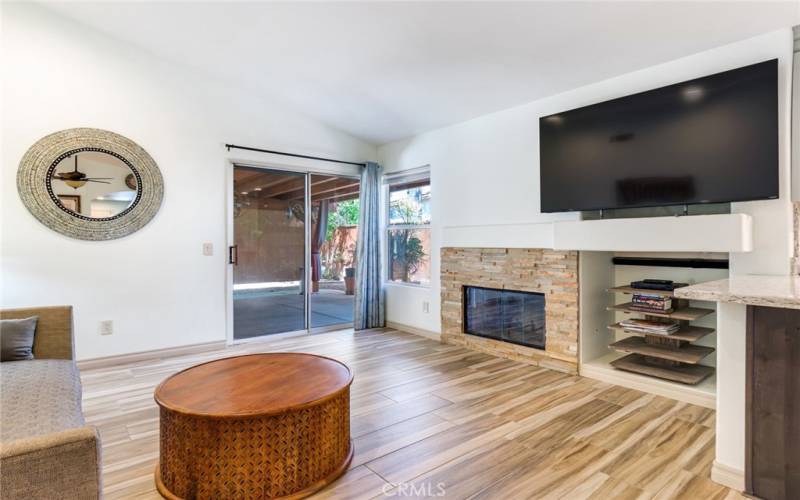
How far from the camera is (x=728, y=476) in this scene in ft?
6.00

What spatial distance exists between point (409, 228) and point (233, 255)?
2012 mm

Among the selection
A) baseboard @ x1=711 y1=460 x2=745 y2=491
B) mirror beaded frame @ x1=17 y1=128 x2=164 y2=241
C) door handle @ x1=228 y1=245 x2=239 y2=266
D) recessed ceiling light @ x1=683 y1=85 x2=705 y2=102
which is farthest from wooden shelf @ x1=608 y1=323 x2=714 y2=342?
mirror beaded frame @ x1=17 y1=128 x2=164 y2=241

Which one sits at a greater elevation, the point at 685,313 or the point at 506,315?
the point at 685,313

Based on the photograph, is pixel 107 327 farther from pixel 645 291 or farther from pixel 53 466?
pixel 645 291

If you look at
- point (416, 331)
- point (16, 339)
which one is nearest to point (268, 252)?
point (416, 331)

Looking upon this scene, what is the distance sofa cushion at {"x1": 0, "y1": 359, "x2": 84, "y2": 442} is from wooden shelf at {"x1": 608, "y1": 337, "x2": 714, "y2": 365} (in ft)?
10.9

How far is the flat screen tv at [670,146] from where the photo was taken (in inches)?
94.4

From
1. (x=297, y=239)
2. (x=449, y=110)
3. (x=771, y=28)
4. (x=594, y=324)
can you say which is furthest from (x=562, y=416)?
(x=297, y=239)

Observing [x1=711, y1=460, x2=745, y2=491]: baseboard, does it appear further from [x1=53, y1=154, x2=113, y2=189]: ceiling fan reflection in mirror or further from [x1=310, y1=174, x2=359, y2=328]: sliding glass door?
[x1=53, y1=154, x2=113, y2=189]: ceiling fan reflection in mirror

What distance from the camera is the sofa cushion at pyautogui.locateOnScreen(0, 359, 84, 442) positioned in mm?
1558

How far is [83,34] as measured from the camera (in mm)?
3592

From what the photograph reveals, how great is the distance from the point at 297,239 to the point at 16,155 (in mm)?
2515

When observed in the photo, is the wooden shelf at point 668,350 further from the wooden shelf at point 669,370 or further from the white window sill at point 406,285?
the white window sill at point 406,285

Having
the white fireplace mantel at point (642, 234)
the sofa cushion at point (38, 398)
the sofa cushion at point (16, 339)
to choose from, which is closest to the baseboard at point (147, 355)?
the sofa cushion at point (16, 339)
